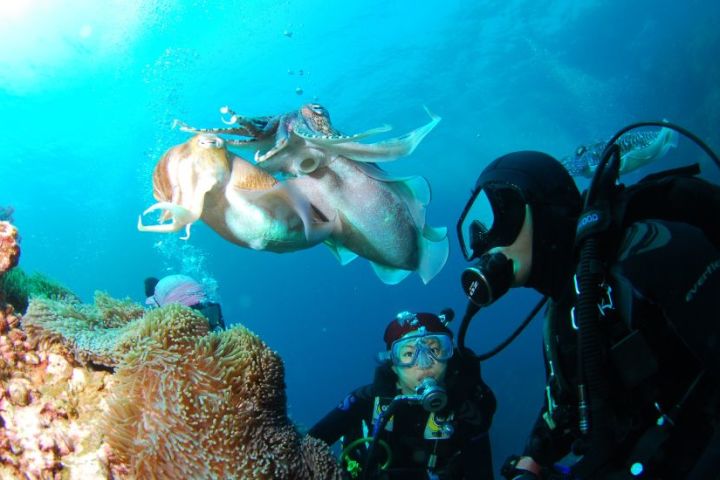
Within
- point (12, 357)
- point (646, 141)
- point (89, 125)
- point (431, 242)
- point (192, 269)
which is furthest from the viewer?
point (192, 269)

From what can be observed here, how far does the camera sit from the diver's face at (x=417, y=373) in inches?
203

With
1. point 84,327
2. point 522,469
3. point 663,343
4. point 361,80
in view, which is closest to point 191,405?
point 84,327

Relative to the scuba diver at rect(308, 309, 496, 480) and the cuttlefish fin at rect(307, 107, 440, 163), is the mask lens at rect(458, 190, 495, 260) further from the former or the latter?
the scuba diver at rect(308, 309, 496, 480)

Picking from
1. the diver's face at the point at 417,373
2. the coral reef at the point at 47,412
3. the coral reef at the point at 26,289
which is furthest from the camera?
the diver's face at the point at 417,373

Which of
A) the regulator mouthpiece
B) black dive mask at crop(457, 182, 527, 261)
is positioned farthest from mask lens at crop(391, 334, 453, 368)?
black dive mask at crop(457, 182, 527, 261)

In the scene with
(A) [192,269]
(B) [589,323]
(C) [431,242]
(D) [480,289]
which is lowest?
(B) [589,323]

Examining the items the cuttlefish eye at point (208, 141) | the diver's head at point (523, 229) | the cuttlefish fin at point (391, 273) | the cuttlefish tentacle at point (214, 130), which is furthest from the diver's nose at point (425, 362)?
the cuttlefish eye at point (208, 141)

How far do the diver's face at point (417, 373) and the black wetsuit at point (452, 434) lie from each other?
14 centimetres

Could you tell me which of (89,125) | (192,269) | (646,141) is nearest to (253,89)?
(89,125)

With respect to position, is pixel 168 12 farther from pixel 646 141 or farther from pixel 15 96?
pixel 646 141

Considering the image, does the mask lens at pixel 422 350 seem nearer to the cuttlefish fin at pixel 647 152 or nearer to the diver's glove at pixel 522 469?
the diver's glove at pixel 522 469

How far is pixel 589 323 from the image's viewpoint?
2.04 meters

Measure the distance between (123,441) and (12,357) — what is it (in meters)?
0.89

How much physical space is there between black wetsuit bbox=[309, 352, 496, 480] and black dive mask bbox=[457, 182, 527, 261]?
3.03 metres
